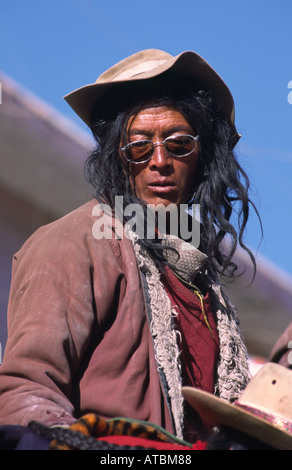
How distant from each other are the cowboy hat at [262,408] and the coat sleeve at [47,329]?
387mm

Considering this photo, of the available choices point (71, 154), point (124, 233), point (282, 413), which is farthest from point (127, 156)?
point (71, 154)

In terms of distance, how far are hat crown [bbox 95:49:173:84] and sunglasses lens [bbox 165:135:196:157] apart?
301 mm

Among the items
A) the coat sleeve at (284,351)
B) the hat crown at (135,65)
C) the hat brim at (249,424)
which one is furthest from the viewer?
the hat crown at (135,65)

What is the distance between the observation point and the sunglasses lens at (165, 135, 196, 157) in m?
3.02

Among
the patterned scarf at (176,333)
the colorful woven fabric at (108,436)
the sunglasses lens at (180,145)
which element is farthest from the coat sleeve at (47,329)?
the sunglasses lens at (180,145)

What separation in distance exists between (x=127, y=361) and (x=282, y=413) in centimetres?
68

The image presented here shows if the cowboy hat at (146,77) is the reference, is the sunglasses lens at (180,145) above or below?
below

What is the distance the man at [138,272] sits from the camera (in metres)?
2.29

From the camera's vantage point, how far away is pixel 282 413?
72.2 inches

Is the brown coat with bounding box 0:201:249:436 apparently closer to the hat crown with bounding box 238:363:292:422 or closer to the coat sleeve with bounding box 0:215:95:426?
the coat sleeve with bounding box 0:215:95:426

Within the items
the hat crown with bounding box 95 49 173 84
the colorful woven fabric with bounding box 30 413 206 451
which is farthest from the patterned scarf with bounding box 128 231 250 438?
the hat crown with bounding box 95 49 173 84

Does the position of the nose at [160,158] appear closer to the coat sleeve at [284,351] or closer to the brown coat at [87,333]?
the brown coat at [87,333]

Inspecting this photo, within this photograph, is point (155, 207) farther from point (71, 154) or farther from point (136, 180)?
point (71, 154)

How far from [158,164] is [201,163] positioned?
33cm
